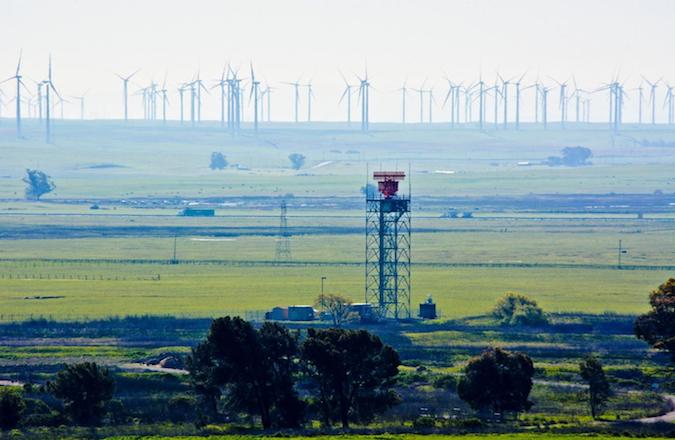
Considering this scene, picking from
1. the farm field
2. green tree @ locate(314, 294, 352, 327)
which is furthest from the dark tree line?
green tree @ locate(314, 294, 352, 327)

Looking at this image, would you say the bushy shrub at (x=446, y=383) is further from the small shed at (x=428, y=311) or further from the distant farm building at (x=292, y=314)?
the small shed at (x=428, y=311)

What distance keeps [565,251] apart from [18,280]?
178 ft

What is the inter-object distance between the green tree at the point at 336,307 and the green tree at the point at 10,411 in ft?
117

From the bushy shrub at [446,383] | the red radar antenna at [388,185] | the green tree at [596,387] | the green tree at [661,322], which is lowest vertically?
the bushy shrub at [446,383]

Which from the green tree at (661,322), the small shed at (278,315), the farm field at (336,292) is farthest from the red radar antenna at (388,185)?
the green tree at (661,322)

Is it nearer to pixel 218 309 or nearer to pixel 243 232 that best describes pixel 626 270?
pixel 218 309

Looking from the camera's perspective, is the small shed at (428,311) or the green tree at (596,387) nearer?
the green tree at (596,387)

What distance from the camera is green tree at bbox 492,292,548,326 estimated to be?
10056cm

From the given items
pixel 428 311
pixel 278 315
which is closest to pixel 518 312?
pixel 428 311

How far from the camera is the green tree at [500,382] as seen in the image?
69125mm

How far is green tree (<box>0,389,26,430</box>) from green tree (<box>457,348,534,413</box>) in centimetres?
1875

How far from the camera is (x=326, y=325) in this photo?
98.6m

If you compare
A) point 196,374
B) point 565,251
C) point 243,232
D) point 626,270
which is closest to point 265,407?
point 196,374

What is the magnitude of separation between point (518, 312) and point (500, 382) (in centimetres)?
3212
